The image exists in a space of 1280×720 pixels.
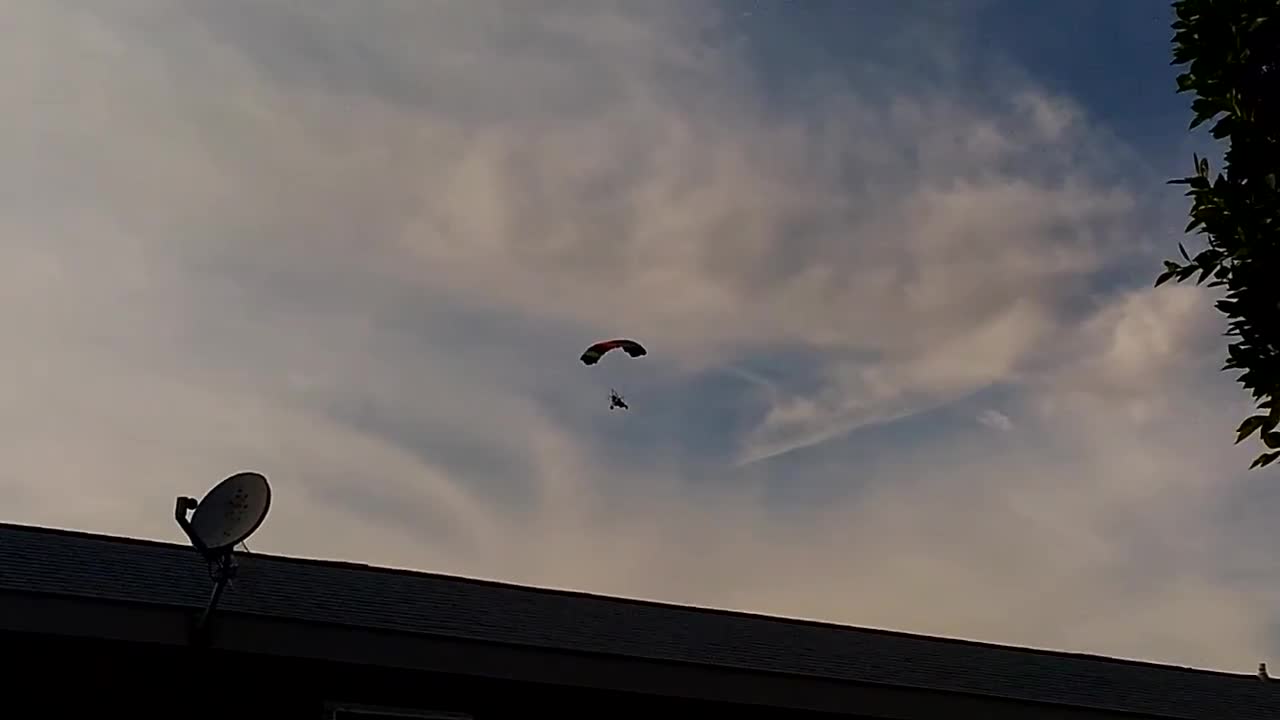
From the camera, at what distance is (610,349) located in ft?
55.4

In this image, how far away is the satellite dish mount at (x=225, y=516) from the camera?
1177cm

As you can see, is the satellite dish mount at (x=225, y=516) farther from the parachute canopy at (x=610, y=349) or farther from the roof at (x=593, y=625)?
the parachute canopy at (x=610, y=349)

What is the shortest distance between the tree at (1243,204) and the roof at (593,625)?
813 cm

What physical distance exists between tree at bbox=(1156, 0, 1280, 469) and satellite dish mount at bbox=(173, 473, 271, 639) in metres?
8.93

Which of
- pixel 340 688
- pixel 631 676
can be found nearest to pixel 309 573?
pixel 340 688

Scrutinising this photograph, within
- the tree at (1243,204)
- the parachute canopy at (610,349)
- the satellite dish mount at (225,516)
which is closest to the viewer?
the tree at (1243,204)

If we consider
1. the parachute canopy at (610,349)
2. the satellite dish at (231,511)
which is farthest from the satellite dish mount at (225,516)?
the parachute canopy at (610,349)

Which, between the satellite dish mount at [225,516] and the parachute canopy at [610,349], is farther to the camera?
the parachute canopy at [610,349]

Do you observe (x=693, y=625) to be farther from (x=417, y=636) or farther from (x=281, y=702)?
(x=281, y=702)

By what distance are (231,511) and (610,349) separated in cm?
634

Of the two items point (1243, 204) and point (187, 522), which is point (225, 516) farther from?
point (1243, 204)

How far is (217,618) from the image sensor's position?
11.3 metres

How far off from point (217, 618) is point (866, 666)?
313 inches

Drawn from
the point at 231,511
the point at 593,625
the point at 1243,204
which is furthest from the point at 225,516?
the point at 1243,204
